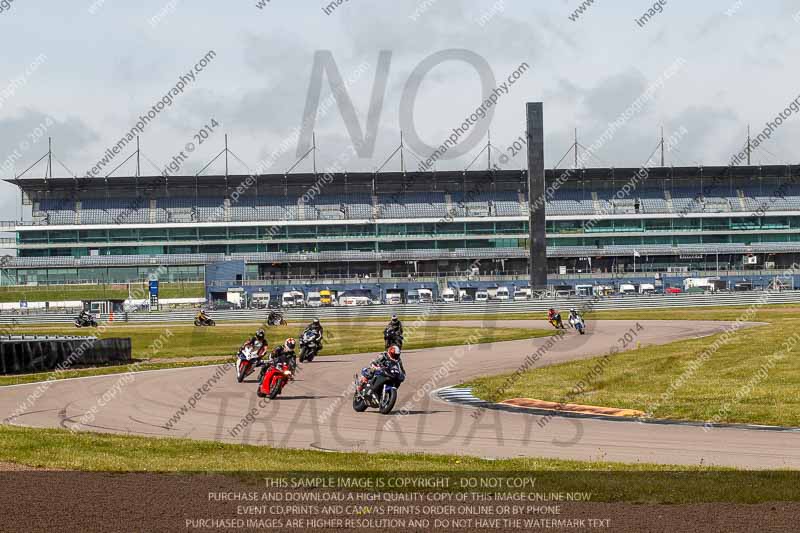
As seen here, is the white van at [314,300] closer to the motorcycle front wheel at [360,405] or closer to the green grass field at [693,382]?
the green grass field at [693,382]

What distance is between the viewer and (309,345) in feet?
120

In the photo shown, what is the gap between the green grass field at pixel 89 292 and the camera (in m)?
103

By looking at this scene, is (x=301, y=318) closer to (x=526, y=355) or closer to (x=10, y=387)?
(x=526, y=355)

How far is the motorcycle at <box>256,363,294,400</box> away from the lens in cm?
→ 2409

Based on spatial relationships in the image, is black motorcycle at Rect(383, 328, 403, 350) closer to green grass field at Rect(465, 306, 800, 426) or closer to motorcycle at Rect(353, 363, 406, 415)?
green grass field at Rect(465, 306, 800, 426)

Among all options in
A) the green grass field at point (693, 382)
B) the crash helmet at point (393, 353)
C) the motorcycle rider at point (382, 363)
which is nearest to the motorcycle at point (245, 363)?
the green grass field at point (693, 382)

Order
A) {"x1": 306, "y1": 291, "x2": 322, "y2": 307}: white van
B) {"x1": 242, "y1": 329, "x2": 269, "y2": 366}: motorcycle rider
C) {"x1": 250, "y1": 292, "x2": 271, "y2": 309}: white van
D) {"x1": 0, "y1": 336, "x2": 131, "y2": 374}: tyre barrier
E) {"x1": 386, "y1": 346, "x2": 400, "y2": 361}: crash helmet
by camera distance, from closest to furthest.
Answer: {"x1": 386, "y1": 346, "x2": 400, "y2": 361}: crash helmet, {"x1": 242, "y1": 329, "x2": 269, "y2": 366}: motorcycle rider, {"x1": 0, "y1": 336, "x2": 131, "y2": 374}: tyre barrier, {"x1": 306, "y1": 291, "x2": 322, "y2": 307}: white van, {"x1": 250, "y1": 292, "x2": 271, "y2": 309}: white van

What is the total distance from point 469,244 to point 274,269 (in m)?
23.4

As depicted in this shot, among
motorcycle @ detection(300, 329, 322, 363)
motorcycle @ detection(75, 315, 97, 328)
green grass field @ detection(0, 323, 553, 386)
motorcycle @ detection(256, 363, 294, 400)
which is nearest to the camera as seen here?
motorcycle @ detection(256, 363, 294, 400)

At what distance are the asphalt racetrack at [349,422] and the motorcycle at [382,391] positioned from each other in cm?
23

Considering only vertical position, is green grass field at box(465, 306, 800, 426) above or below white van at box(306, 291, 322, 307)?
below

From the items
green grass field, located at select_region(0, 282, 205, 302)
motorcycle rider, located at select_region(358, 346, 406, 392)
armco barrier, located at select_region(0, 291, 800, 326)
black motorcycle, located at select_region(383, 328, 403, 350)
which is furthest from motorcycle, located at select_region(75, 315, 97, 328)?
motorcycle rider, located at select_region(358, 346, 406, 392)

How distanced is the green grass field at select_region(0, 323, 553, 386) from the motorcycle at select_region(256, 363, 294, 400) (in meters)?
9.75

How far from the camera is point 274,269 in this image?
11975cm
